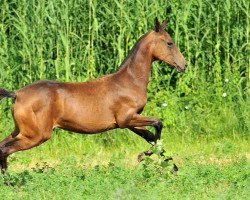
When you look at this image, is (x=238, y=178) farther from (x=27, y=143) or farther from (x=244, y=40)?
(x=244, y=40)

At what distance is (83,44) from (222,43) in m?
2.09

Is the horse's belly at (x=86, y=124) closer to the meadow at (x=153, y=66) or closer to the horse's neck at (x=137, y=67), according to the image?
the horse's neck at (x=137, y=67)

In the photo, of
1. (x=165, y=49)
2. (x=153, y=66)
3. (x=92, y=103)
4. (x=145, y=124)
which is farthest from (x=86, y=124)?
(x=153, y=66)

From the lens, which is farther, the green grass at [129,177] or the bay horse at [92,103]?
the bay horse at [92,103]

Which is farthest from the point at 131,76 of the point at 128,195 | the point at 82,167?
the point at 128,195

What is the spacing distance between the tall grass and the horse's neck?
2.27 metres

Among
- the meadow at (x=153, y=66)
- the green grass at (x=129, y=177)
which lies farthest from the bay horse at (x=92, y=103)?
the meadow at (x=153, y=66)

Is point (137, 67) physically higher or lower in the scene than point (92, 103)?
higher

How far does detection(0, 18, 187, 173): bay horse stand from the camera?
10758mm

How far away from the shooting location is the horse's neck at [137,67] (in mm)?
11602

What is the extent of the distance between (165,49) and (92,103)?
1194 millimetres

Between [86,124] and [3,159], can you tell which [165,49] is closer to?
[86,124]

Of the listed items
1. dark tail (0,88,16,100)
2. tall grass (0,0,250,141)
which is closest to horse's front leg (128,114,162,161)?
dark tail (0,88,16,100)

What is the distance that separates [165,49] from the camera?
38.6ft
